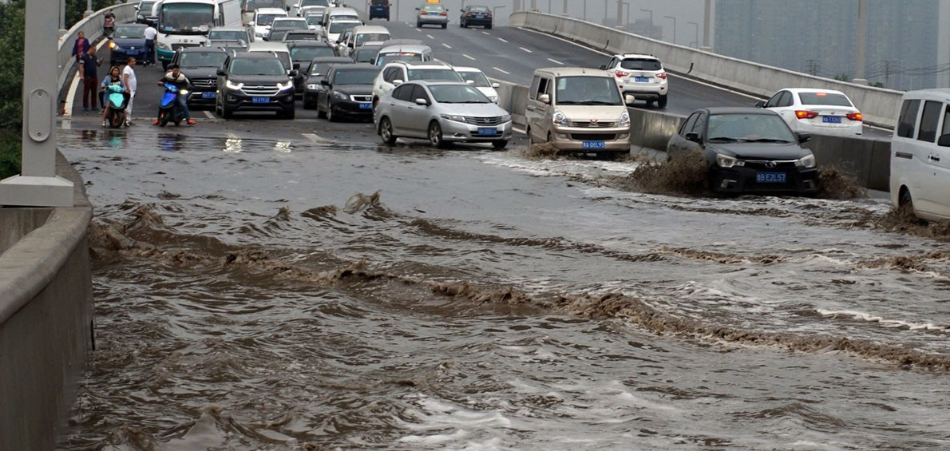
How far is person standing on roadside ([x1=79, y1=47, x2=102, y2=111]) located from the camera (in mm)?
34750

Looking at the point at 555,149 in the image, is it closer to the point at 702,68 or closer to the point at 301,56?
the point at 301,56

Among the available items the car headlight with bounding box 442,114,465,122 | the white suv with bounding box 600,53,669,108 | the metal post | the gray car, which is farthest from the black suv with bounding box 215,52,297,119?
the metal post

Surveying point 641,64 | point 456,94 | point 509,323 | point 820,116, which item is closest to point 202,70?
point 456,94

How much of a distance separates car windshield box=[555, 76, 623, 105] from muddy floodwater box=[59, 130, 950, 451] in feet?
20.1

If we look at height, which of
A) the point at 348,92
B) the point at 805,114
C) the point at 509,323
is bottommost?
the point at 509,323

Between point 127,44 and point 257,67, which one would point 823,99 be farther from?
point 127,44

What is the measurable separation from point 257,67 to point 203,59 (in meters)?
4.63

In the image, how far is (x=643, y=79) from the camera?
41.4 metres

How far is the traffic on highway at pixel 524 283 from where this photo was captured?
8.04 m

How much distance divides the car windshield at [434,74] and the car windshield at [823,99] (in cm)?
851

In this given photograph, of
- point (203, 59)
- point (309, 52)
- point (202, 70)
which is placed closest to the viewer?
point (202, 70)

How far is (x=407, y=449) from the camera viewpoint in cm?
734

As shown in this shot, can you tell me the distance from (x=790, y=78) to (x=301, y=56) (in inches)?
615

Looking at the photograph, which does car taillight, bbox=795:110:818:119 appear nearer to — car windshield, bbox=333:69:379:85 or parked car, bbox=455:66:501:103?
parked car, bbox=455:66:501:103
